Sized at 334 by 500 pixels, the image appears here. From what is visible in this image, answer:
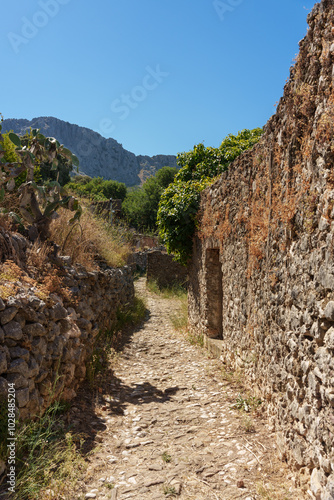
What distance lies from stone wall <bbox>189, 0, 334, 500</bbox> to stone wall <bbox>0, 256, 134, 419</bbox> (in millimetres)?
2066

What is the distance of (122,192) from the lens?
39906 mm

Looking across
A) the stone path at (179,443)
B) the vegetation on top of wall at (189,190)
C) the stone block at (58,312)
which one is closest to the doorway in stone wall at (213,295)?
the stone path at (179,443)

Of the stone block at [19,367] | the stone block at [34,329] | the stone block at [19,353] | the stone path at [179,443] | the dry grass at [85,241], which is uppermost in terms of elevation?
the dry grass at [85,241]

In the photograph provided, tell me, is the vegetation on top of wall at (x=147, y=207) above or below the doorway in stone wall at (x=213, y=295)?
above

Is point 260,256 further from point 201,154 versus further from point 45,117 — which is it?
point 45,117

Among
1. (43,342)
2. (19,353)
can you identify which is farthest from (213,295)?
(19,353)

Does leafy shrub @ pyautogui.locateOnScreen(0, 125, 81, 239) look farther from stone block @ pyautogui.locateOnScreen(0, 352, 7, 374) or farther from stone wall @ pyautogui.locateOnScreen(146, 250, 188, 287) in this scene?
stone wall @ pyautogui.locateOnScreen(146, 250, 188, 287)

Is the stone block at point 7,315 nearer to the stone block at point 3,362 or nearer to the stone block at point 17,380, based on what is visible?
the stone block at point 3,362

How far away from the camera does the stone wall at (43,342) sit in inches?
109

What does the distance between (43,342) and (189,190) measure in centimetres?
545

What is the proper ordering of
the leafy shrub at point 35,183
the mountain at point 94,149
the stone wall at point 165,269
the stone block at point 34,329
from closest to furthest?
the stone block at point 34,329, the leafy shrub at point 35,183, the stone wall at point 165,269, the mountain at point 94,149

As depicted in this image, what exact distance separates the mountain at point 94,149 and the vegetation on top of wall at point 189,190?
75.4 m

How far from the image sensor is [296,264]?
2.66m

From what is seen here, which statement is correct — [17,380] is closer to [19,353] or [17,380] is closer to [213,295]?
[19,353]
